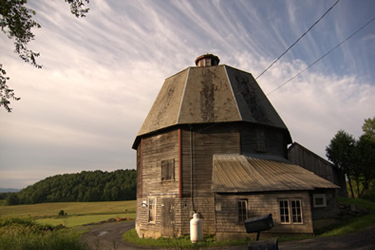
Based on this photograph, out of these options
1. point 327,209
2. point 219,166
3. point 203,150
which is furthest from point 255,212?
point 203,150

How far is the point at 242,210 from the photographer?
14961 mm

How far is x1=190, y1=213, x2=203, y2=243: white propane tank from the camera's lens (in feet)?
49.5

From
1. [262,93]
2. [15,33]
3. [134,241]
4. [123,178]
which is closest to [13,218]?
[134,241]

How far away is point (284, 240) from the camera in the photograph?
1345 cm

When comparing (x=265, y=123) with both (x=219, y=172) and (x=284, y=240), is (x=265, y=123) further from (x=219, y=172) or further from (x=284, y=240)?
(x=284, y=240)

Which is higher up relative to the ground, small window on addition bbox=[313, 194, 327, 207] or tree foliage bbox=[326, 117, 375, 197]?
tree foliage bbox=[326, 117, 375, 197]

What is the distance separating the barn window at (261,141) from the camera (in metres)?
18.4

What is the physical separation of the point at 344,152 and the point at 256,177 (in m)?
20.9

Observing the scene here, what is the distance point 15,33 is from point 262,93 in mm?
18259

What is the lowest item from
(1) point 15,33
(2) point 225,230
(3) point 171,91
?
(2) point 225,230

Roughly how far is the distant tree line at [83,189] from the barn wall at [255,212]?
2749 inches

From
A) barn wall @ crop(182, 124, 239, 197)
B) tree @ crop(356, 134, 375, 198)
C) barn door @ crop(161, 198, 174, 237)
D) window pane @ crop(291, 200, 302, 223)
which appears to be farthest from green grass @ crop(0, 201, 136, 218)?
window pane @ crop(291, 200, 302, 223)

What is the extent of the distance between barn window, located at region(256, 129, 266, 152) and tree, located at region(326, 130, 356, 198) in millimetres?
17478

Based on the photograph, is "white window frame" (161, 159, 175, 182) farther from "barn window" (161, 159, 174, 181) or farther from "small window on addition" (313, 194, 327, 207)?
"small window on addition" (313, 194, 327, 207)
